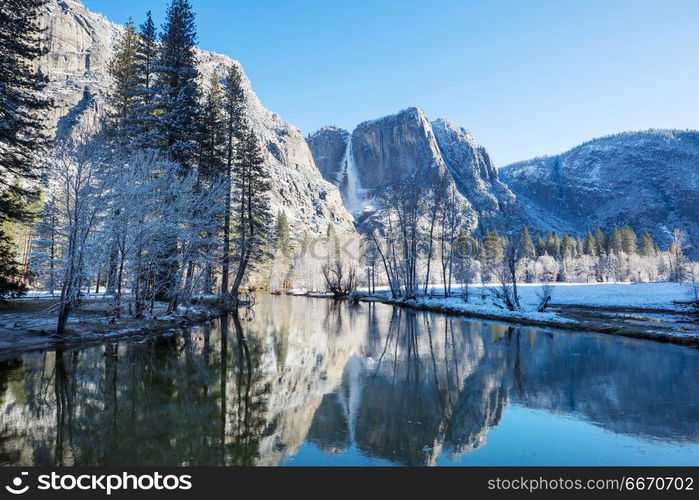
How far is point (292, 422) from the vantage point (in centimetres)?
A: 789

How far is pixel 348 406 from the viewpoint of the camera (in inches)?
353

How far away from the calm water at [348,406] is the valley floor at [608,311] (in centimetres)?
518

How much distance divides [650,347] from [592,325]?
6.30 meters

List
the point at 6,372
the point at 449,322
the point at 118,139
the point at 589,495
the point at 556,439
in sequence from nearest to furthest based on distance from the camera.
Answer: the point at 589,495 < the point at 556,439 < the point at 6,372 < the point at 118,139 < the point at 449,322

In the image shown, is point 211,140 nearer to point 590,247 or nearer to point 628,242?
point 590,247

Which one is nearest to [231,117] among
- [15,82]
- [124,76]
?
[124,76]

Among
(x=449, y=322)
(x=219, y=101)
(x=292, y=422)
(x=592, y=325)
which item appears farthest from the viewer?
(x=219, y=101)

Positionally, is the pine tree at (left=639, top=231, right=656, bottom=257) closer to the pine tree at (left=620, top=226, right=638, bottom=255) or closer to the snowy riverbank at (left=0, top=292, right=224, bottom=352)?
the pine tree at (left=620, top=226, right=638, bottom=255)

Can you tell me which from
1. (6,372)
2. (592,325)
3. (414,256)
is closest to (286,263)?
(414,256)

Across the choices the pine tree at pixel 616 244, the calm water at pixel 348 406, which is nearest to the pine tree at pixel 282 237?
the calm water at pixel 348 406

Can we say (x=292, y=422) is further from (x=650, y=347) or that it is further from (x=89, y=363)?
(x=650, y=347)

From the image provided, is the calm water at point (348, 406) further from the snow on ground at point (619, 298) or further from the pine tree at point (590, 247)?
the pine tree at point (590, 247)

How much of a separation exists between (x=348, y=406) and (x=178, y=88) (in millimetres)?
25967

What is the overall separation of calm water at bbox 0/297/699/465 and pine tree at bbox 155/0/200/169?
49.5 ft
